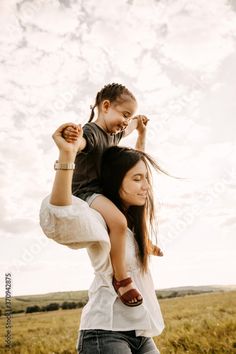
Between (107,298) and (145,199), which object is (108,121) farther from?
(107,298)

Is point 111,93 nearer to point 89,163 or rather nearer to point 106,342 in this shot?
point 89,163


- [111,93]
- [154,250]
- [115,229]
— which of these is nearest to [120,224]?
[115,229]

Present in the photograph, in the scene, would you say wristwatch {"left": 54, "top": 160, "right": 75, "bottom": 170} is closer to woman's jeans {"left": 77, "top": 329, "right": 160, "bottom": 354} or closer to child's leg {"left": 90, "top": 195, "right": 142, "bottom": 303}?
child's leg {"left": 90, "top": 195, "right": 142, "bottom": 303}

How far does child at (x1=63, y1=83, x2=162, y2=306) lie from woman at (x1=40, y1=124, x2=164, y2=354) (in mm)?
57

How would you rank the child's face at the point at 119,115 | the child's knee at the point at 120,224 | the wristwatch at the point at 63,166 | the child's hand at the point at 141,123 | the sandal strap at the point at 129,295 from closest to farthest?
the wristwatch at the point at 63,166
the sandal strap at the point at 129,295
the child's knee at the point at 120,224
the child's face at the point at 119,115
the child's hand at the point at 141,123

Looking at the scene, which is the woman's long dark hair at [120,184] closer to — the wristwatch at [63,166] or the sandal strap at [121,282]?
the sandal strap at [121,282]

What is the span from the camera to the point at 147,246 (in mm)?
2439

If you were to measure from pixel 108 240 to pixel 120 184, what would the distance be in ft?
1.58

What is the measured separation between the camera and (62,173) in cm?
181

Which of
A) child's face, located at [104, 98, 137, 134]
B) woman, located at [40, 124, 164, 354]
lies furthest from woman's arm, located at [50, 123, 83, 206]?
child's face, located at [104, 98, 137, 134]

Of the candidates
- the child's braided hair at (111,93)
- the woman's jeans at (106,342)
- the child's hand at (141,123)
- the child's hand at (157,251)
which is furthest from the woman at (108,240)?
the child's braided hair at (111,93)

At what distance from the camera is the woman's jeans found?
200 cm

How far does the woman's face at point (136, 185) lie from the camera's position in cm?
241

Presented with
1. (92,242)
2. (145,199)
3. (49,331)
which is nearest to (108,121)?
(145,199)
